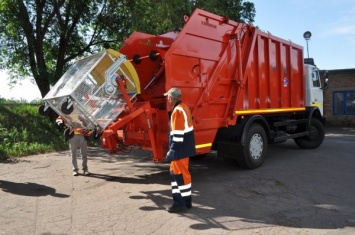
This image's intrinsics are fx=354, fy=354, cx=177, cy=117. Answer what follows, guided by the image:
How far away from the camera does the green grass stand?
10.0 m

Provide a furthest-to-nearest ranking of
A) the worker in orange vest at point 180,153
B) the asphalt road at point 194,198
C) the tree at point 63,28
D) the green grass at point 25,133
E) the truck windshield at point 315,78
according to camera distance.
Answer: the tree at point 63,28 → the truck windshield at point 315,78 → the green grass at point 25,133 → the worker in orange vest at point 180,153 → the asphalt road at point 194,198

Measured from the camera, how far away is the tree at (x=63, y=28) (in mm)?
12109

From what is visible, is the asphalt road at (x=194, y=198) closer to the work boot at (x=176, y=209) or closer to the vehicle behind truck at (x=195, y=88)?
the work boot at (x=176, y=209)

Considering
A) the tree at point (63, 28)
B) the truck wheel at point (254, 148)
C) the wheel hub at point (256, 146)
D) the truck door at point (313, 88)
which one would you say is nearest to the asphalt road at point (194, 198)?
the truck wheel at point (254, 148)

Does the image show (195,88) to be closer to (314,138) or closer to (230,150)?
(230,150)

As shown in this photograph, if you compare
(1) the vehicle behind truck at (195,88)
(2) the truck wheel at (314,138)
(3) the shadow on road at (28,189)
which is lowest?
(3) the shadow on road at (28,189)

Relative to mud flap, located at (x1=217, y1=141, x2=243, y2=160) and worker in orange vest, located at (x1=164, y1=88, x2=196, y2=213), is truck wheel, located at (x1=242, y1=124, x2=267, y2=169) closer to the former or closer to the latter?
mud flap, located at (x1=217, y1=141, x2=243, y2=160)

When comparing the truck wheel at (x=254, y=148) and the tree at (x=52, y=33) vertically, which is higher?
the tree at (x=52, y=33)

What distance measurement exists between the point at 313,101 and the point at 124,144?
6.08 meters

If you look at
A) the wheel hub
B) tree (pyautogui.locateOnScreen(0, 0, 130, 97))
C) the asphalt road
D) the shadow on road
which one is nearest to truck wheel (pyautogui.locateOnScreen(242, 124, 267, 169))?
the wheel hub

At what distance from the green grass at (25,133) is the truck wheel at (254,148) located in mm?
6264

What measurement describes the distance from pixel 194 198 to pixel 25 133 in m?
7.73

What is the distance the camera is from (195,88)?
6082mm

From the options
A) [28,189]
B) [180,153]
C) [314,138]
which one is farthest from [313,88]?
[28,189]
